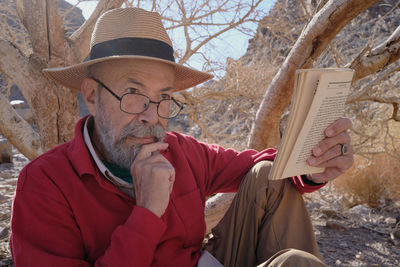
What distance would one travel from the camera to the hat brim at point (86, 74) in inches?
60.2

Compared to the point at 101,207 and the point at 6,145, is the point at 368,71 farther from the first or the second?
the point at 6,145

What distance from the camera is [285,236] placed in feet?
5.42

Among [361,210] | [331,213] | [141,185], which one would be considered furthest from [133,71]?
[361,210]

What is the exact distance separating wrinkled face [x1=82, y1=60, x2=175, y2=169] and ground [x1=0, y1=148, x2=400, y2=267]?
1.83m

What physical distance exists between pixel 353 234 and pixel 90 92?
3417 mm

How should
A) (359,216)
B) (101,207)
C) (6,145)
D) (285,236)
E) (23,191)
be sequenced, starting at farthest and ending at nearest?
(6,145) < (359,216) < (285,236) < (101,207) < (23,191)

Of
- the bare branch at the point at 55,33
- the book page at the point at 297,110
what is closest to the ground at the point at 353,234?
the bare branch at the point at 55,33

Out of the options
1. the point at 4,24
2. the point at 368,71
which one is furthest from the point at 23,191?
the point at 4,24

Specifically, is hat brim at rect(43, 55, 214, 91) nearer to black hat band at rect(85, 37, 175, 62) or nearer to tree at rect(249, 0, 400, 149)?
black hat band at rect(85, 37, 175, 62)

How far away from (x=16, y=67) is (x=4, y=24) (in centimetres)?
194

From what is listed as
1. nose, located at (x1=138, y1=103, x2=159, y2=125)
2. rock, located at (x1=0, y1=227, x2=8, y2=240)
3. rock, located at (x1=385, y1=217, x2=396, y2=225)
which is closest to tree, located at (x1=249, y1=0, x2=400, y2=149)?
nose, located at (x1=138, y1=103, x2=159, y2=125)

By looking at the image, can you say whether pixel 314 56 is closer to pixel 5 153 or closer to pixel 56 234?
pixel 56 234

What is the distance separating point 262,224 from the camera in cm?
173

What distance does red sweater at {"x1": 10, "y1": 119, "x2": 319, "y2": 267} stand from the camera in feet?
3.93
